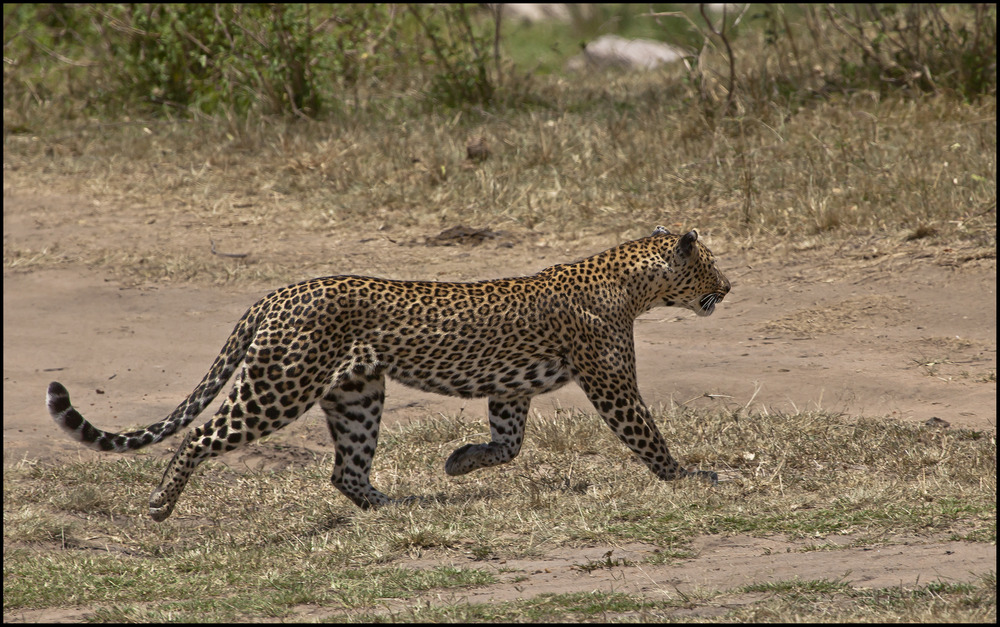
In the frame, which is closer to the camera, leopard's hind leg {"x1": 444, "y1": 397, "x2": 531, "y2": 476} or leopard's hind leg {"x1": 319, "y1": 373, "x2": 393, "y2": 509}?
leopard's hind leg {"x1": 319, "y1": 373, "x2": 393, "y2": 509}

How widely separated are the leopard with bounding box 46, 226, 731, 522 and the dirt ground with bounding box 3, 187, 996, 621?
121 centimetres

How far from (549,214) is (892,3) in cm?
535

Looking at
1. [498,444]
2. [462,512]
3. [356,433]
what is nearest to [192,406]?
[356,433]

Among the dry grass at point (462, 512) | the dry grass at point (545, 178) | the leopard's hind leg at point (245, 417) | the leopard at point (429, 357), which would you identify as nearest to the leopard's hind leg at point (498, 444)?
the leopard at point (429, 357)

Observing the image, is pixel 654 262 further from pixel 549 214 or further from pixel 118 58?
pixel 118 58

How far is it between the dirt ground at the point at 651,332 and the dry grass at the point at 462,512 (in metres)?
0.33

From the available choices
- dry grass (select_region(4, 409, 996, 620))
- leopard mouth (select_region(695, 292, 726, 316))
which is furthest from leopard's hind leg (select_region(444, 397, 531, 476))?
leopard mouth (select_region(695, 292, 726, 316))

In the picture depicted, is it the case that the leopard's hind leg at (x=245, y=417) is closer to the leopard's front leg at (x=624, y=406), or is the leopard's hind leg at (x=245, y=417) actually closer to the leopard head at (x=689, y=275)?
the leopard's front leg at (x=624, y=406)

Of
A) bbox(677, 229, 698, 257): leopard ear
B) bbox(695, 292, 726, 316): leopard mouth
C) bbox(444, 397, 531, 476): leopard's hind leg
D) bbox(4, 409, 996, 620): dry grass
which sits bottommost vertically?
bbox(4, 409, 996, 620): dry grass

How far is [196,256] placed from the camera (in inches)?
445

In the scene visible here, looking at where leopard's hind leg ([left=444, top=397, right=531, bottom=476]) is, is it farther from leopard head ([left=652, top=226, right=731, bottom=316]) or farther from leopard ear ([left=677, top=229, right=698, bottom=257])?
leopard ear ([left=677, top=229, right=698, bottom=257])

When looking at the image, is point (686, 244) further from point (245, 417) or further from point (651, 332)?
point (651, 332)

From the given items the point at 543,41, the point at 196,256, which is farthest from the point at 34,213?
the point at 543,41

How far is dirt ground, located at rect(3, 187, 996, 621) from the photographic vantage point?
26.0ft
